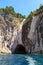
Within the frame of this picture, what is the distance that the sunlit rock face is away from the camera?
31.4 m

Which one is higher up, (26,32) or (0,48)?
(26,32)

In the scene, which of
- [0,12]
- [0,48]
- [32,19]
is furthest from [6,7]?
[0,48]

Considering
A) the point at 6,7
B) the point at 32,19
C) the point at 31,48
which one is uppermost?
the point at 6,7

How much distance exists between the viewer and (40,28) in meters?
31.5

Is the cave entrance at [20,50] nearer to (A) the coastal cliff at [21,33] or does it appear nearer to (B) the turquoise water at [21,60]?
(A) the coastal cliff at [21,33]

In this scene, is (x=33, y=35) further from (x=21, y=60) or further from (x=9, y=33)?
(x=21, y=60)

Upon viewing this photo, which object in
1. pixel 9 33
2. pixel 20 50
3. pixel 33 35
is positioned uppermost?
pixel 9 33

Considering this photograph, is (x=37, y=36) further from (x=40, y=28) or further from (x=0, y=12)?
(x=0, y=12)

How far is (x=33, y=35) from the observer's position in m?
33.7

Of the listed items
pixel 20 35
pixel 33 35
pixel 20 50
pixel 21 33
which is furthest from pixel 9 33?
pixel 33 35

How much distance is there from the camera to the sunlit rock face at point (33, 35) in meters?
31.4

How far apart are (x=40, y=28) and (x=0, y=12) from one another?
10.7 meters

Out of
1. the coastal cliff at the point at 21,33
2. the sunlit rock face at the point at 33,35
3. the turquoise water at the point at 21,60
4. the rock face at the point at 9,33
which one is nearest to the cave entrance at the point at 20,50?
the coastal cliff at the point at 21,33

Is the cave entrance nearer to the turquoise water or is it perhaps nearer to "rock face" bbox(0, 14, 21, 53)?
"rock face" bbox(0, 14, 21, 53)
